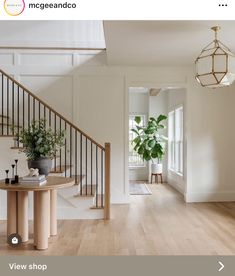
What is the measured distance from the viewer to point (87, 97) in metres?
5.86

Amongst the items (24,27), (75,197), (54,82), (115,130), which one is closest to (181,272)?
(75,197)

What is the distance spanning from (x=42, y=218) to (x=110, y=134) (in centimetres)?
277

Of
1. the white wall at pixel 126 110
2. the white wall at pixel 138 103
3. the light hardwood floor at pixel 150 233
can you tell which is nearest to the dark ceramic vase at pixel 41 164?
the light hardwood floor at pixel 150 233

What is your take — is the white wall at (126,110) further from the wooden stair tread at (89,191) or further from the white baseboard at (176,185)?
the white baseboard at (176,185)

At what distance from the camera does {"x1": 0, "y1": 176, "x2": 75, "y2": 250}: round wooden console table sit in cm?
328

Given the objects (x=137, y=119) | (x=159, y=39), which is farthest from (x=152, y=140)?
(x=159, y=39)

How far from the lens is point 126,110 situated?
231 inches

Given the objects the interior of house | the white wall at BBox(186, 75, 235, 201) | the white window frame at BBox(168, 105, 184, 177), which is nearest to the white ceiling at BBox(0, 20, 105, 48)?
the interior of house

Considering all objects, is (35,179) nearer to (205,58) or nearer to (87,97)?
(205,58)

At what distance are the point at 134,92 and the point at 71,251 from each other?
21.1ft

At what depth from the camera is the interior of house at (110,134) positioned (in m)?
3.60

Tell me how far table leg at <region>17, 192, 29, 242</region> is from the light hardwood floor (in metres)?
0.11
